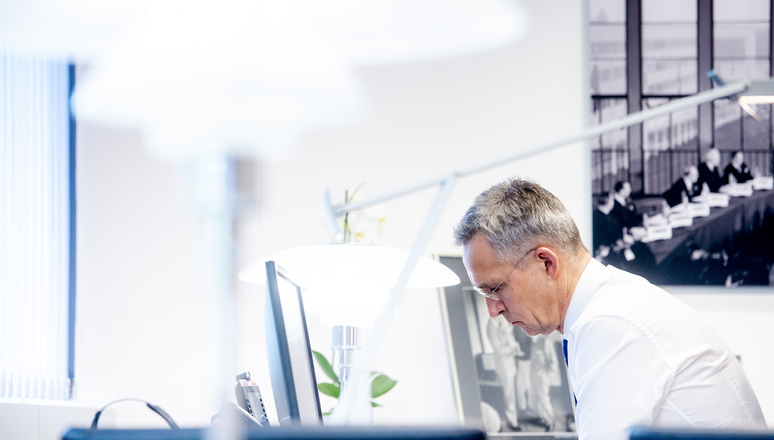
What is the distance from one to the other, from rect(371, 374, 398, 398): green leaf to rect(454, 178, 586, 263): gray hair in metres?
0.96

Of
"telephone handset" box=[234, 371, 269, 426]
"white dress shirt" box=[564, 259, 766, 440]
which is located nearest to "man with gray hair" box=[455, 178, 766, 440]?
"white dress shirt" box=[564, 259, 766, 440]

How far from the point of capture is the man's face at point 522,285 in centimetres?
149

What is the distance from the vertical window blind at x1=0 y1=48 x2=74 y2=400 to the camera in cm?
203

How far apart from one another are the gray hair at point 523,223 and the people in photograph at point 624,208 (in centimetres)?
121

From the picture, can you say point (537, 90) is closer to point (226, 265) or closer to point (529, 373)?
point (529, 373)

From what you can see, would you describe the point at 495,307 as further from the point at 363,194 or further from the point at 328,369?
the point at 363,194

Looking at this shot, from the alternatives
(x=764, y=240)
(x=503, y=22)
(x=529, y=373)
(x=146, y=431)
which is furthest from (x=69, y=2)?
(x=764, y=240)

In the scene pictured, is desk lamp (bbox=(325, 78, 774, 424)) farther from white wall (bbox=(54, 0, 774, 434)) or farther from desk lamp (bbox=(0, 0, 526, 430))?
white wall (bbox=(54, 0, 774, 434))

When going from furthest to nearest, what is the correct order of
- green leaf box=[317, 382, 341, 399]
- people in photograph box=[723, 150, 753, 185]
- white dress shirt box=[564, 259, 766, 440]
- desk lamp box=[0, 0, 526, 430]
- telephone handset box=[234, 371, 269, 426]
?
1. people in photograph box=[723, 150, 753, 185]
2. green leaf box=[317, 382, 341, 399]
3. telephone handset box=[234, 371, 269, 426]
4. white dress shirt box=[564, 259, 766, 440]
5. desk lamp box=[0, 0, 526, 430]

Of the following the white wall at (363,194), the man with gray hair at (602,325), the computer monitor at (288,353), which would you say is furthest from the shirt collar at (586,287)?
the white wall at (363,194)

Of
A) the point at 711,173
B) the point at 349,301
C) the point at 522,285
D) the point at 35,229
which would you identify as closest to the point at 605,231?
the point at 711,173

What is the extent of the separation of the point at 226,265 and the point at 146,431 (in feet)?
1.21

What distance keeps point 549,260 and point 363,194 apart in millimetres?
1304

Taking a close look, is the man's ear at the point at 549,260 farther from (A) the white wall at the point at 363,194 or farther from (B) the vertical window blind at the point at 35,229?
(B) the vertical window blind at the point at 35,229
